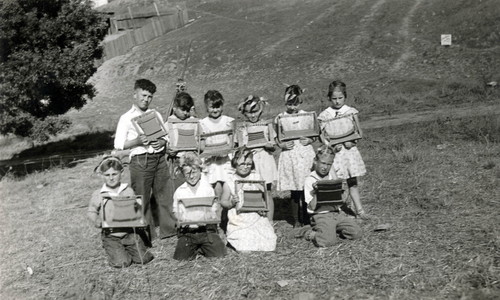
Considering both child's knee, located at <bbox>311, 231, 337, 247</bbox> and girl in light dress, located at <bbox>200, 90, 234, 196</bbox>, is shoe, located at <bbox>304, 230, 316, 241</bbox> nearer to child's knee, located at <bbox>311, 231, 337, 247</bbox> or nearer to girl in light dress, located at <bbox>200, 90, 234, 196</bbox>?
child's knee, located at <bbox>311, 231, 337, 247</bbox>

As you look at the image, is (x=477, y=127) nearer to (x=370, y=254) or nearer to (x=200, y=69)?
(x=370, y=254)

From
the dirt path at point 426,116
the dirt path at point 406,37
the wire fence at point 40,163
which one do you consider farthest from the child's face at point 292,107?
the dirt path at point 406,37

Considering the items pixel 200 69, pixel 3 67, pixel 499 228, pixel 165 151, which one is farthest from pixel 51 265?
pixel 200 69

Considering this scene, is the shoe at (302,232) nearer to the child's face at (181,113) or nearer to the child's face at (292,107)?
the child's face at (292,107)

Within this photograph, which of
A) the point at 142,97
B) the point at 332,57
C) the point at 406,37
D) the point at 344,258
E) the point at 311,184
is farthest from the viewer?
the point at 406,37

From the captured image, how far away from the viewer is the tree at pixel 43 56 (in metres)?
12.9

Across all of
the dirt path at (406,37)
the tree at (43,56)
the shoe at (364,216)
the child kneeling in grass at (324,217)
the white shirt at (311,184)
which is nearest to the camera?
the child kneeling in grass at (324,217)

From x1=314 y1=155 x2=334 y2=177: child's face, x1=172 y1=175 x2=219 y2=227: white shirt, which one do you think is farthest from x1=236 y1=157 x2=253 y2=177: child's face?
x1=314 y1=155 x2=334 y2=177: child's face

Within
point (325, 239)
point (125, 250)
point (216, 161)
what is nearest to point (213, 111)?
point (216, 161)

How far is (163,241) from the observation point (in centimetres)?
687

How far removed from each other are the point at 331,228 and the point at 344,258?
0.57 meters

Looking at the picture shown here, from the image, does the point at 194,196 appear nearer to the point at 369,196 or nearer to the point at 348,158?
the point at 348,158

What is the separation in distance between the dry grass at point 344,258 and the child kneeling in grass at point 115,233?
0.50 ft

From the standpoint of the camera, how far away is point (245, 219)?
6.26 m
